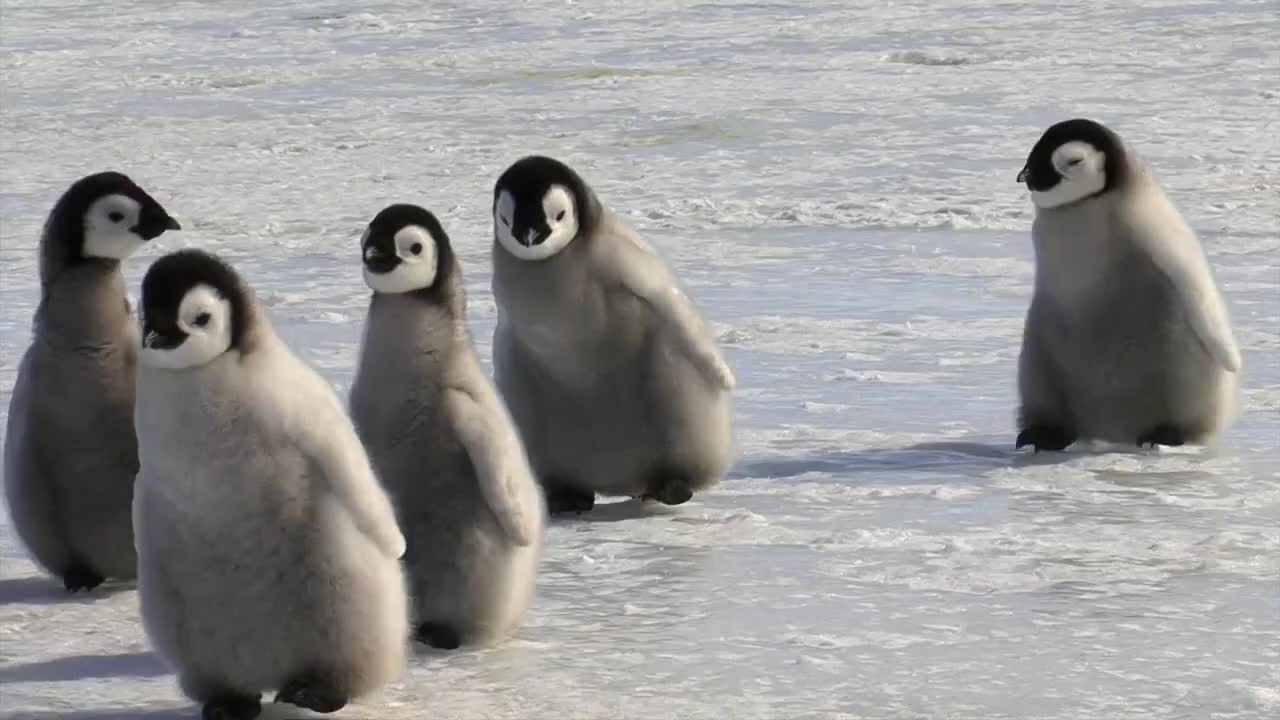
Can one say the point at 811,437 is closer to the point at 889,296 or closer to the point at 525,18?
the point at 889,296

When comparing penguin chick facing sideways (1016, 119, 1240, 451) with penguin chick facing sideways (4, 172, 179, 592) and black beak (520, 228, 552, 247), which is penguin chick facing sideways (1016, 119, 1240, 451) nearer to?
black beak (520, 228, 552, 247)

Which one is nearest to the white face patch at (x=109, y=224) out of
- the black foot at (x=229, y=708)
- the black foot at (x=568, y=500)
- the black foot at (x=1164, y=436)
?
the black foot at (x=229, y=708)

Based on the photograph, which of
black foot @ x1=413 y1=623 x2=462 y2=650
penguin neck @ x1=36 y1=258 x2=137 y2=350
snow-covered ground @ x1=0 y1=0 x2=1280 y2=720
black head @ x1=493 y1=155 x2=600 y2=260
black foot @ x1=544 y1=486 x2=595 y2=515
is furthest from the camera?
black foot @ x1=544 y1=486 x2=595 y2=515

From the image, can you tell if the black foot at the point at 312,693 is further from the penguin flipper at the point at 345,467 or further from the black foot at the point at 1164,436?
the black foot at the point at 1164,436

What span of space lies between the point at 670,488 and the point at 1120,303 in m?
Result: 1.18

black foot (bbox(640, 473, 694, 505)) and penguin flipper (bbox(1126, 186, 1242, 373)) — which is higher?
penguin flipper (bbox(1126, 186, 1242, 373))

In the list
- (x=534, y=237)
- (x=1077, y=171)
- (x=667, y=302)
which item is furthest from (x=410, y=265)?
(x=1077, y=171)

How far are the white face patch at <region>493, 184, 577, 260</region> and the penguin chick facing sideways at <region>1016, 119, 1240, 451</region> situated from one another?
4.11 ft

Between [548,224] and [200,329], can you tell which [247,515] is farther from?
[548,224]

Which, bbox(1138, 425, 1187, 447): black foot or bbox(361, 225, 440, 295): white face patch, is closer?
bbox(361, 225, 440, 295): white face patch

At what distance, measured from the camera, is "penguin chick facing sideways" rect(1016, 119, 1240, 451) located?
541cm

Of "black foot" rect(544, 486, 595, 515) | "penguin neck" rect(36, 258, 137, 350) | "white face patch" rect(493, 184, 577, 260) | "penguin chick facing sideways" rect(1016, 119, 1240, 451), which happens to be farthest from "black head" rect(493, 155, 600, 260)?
"penguin chick facing sideways" rect(1016, 119, 1240, 451)

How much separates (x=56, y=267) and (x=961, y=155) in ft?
22.8

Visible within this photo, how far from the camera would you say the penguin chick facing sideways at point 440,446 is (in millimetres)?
3770
